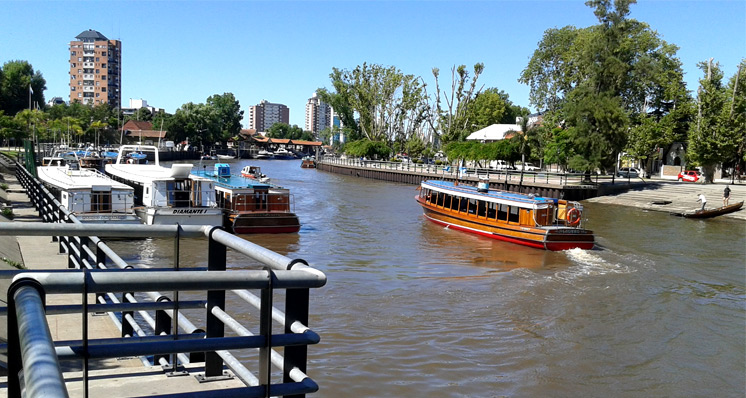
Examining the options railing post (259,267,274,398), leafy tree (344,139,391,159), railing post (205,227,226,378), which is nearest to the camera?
railing post (259,267,274,398)

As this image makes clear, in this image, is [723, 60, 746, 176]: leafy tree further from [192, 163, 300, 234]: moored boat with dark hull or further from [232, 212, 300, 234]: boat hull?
[232, 212, 300, 234]: boat hull

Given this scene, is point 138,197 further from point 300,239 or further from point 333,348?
point 333,348

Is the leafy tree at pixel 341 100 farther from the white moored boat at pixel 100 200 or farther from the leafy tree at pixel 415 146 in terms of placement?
the white moored boat at pixel 100 200

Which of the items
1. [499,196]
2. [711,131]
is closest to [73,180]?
[499,196]

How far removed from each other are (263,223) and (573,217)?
13488 millimetres

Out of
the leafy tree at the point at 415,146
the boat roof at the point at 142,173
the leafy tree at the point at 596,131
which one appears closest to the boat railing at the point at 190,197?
the boat roof at the point at 142,173

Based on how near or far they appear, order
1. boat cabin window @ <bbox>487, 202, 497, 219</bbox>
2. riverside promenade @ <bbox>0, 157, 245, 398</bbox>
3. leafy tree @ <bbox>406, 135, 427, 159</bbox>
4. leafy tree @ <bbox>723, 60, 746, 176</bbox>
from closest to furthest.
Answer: riverside promenade @ <bbox>0, 157, 245, 398</bbox>
boat cabin window @ <bbox>487, 202, 497, 219</bbox>
leafy tree @ <bbox>723, 60, 746, 176</bbox>
leafy tree @ <bbox>406, 135, 427, 159</bbox>

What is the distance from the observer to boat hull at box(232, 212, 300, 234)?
27.1 metres

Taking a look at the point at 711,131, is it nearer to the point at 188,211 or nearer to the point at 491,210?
the point at 491,210

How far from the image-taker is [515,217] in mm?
27562

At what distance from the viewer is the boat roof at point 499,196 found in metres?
26.8

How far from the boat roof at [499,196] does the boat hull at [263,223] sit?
28.2ft

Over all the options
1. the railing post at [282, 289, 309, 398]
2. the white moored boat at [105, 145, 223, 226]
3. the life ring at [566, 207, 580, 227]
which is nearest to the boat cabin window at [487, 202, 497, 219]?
the life ring at [566, 207, 580, 227]

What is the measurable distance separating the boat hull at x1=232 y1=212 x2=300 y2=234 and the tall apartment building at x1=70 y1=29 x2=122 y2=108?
13269cm
